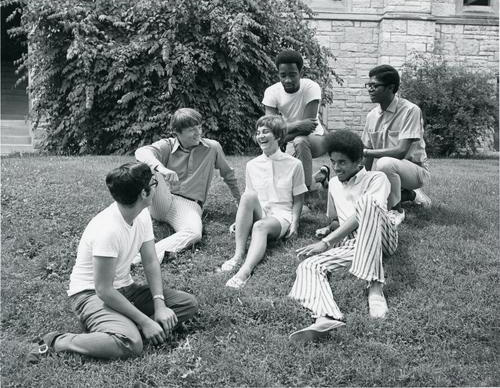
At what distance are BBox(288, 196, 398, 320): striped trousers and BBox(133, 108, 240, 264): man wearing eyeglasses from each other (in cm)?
131

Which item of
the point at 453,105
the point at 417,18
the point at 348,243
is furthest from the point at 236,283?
the point at 417,18

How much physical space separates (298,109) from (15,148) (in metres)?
8.17

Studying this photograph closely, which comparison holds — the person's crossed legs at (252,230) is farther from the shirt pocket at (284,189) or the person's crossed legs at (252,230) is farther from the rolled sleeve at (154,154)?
the rolled sleeve at (154,154)

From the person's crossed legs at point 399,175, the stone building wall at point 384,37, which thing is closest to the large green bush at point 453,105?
the stone building wall at point 384,37

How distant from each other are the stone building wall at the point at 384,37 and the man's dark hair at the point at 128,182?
10.6m

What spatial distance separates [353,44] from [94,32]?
6182 millimetres

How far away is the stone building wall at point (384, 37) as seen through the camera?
44.1ft

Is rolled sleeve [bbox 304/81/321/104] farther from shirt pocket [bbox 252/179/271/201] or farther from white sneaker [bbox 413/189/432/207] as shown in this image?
white sneaker [bbox 413/189/432/207]

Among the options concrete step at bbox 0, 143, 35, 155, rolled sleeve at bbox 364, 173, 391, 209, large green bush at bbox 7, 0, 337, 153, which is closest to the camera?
rolled sleeve at bbox 364, 173, 391, 209

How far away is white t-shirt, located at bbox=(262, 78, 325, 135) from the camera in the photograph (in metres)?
5.84

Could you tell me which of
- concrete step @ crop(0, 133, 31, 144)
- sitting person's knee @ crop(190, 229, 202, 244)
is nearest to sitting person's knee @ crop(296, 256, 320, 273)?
sitting person's knee @ crop(190, 229, 202, 244)

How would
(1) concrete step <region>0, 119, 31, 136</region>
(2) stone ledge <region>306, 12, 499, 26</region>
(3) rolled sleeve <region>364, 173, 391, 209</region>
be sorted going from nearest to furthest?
(3) rolled sleeve <region>364, 173, 391, 209</region>
(1) concrete step <region>0, 119, 31, 136</region>
(2) stone ledge <region>306, 12, 499, 26</region>

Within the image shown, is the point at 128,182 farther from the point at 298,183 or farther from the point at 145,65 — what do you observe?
the point at 145,65

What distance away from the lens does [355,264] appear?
4.04 meters
